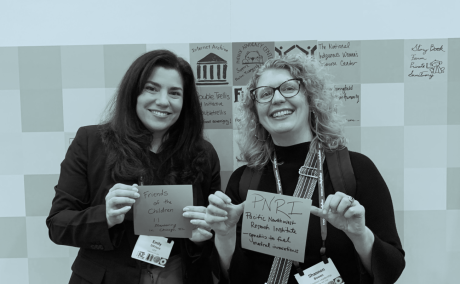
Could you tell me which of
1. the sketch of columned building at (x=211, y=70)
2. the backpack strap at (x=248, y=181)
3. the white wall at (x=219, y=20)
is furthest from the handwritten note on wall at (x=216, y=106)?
the backpack strap at (x=248, y=181)

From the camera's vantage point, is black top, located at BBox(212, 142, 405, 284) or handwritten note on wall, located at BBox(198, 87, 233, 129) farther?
handwritten note on wall, located at BBox(198, 87, 233, 129)

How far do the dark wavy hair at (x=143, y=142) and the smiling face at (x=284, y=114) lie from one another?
0.41 m

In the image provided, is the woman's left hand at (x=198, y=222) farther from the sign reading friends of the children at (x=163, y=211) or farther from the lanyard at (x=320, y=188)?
the lanyard at (x=320, y=188)

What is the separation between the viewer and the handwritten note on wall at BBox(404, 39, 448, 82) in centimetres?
197

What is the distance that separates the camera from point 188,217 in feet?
4.63

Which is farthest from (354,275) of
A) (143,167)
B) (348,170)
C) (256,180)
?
(143,167)

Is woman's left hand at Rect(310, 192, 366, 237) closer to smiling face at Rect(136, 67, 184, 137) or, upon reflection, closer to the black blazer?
the black blazer

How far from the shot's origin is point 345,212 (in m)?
1.13

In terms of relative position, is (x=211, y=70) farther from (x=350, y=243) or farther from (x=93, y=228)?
(x=350, y=243)

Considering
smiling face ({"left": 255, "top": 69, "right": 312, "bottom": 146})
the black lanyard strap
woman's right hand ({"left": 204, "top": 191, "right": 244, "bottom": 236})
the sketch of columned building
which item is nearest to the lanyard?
the black lanyard strap

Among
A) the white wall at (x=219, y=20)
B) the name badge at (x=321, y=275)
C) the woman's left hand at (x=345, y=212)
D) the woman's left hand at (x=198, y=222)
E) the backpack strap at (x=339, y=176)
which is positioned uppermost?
the white wall at (x=219, y=20)

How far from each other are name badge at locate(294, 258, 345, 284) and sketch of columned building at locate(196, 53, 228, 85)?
1.20 meters

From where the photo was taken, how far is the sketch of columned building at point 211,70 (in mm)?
2000

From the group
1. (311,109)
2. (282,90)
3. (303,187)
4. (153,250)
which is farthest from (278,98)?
(153,250)
